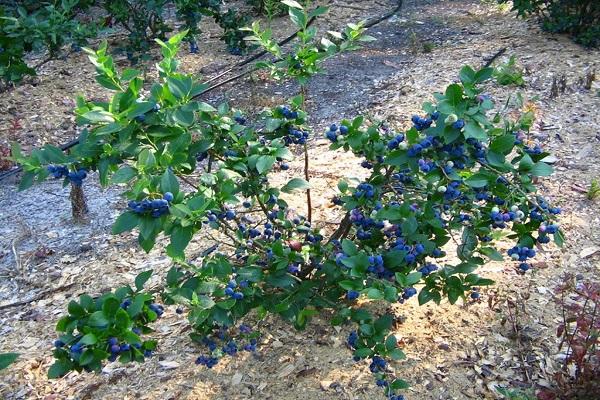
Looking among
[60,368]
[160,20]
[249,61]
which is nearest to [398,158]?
[60,368]

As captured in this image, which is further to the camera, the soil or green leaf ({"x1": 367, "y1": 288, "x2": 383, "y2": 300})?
the soil

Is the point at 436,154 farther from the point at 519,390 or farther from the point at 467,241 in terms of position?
the point at 519,390

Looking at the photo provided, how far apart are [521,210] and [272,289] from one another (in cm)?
99

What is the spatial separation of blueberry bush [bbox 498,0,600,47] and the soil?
12cm

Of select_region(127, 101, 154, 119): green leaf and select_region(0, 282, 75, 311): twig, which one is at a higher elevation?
select_region(127, 101, 154, 119): green leaf

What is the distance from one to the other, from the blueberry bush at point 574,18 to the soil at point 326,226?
0.12 metres

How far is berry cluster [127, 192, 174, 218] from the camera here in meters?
1.74

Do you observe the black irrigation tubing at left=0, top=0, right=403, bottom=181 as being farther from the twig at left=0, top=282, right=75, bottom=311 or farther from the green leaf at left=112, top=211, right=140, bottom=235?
the green leaf at left=112, top=211, right=140, bottom=235

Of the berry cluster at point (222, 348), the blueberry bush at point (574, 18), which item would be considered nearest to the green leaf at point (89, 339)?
the berry cluster at point (222, 348)

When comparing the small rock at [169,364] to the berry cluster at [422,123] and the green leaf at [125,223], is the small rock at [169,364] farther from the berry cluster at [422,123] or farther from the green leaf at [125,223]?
the berry cluster at [422,123]

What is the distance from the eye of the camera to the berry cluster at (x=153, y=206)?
1.74m

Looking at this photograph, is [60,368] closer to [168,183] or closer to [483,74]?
[168,183]

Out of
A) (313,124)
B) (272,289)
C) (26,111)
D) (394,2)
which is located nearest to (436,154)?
(272,289)

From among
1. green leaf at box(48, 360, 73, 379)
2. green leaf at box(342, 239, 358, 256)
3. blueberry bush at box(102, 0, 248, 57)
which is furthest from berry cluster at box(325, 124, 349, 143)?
blueberry bush at box(102, 0, 248, 57)
